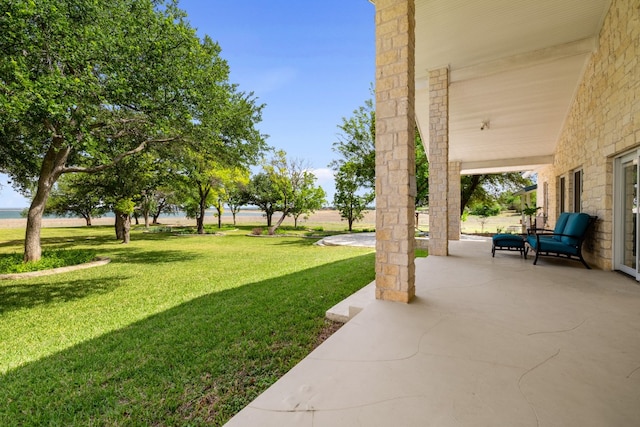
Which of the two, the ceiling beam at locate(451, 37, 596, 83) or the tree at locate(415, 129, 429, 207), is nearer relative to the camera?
the ceiling beam at locate(451, 37, 596, 83)

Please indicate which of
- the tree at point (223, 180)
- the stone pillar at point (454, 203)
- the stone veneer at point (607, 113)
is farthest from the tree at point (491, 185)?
the tree at point (223, 180)

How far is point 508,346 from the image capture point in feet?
7.23

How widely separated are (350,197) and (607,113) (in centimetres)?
1554

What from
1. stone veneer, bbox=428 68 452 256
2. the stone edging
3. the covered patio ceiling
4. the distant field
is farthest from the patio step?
the distant field

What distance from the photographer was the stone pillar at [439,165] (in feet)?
21.0

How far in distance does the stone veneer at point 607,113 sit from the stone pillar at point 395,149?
3.76 metres

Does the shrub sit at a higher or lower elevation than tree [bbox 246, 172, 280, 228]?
lower

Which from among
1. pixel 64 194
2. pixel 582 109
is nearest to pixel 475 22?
pixel 582 109

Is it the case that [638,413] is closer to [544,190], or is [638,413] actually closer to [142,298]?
[142,298]

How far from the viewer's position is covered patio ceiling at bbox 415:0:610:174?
15.8ft

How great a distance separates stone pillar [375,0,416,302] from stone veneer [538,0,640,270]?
3.76 meters

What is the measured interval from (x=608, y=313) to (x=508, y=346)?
1.72 m

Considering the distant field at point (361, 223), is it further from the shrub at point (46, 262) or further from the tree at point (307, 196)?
the shrub at point (46, 262)

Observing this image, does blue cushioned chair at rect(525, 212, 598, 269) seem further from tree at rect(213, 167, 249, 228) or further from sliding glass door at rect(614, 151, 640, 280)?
tree at rect(213, 167, 249, 228)
